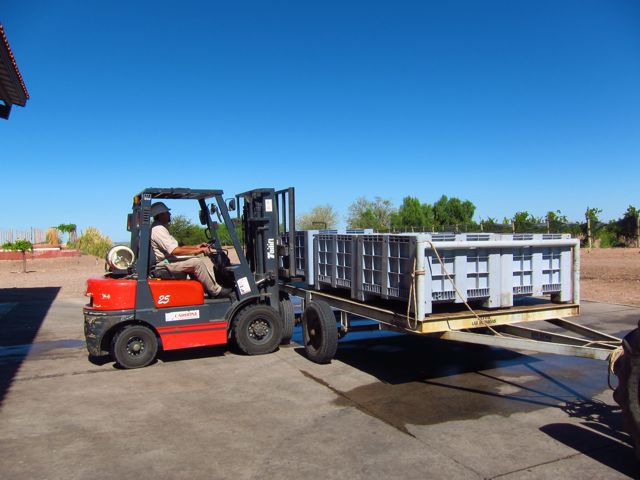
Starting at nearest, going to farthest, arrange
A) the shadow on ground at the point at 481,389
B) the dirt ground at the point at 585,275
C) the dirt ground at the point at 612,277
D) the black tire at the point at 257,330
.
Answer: the shadow on ground at the point at 481,389
the black tire at the point at 257,330
the dirt ground at the point at 612,277
the dirt ground at the point at 585,275

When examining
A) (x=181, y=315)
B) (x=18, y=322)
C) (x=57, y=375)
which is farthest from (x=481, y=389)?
(x=18, y=322)

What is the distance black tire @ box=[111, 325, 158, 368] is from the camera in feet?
22.7

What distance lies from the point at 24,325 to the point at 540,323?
10.7 m

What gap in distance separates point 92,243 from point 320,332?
110ft

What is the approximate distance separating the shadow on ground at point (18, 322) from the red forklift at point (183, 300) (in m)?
1.39

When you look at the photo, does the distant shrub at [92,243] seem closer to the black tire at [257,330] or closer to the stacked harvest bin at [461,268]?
the black tire at [257,330]

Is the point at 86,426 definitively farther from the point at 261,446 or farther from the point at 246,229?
the point at 246,229

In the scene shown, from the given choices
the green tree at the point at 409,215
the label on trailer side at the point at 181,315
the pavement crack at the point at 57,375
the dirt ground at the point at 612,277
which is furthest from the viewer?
the green tree at the point at 409,215

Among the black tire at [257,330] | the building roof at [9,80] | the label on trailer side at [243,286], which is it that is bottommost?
the black tire at [257,330]

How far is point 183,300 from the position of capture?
725cm

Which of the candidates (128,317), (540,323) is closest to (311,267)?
(128,317)

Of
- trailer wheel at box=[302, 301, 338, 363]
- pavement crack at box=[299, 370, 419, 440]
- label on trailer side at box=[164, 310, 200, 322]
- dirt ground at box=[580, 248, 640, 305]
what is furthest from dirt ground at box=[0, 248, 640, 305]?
label on trailer side at box=[164, 310, 200, 322]

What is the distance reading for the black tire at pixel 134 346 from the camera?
22.7 ft

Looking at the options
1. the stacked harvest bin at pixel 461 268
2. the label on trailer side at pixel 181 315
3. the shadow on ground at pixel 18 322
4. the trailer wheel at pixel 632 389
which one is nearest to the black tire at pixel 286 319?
the label on trailer side at pixel 181 315
